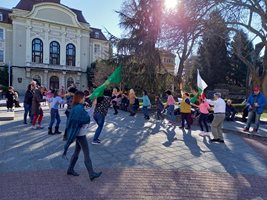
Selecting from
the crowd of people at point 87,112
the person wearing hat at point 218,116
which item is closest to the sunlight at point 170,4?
the crowd of people at point 87,112

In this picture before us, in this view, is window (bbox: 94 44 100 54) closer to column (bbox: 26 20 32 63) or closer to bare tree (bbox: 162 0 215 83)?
column (bbox: 26 20 32 63)

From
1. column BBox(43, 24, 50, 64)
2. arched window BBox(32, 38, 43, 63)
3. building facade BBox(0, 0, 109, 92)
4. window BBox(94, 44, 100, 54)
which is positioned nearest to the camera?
building facade BBox(0, 0, 109, 92)

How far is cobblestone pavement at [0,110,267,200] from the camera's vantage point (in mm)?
4398

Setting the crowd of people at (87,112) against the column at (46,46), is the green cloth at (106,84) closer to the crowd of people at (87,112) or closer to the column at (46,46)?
the crowd of people at (87,112)

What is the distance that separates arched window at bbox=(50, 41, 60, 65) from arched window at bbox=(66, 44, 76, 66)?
169 centimetres

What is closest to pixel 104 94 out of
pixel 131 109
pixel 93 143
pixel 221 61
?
pixel 93 143

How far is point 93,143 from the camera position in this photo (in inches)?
302

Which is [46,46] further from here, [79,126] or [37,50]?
[79,126]

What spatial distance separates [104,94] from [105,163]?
8.48 ft

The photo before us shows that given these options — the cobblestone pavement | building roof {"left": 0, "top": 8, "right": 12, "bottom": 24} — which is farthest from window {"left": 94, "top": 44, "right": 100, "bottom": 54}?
the cobblestone pavement

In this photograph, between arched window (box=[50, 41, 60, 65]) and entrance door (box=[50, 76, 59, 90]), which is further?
entrance door (box=[50, 76, 59, 90])

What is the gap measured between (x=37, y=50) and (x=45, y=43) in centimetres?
188

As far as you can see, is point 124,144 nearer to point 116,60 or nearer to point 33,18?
point 116,60

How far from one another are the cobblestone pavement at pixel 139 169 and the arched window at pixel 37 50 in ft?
130
